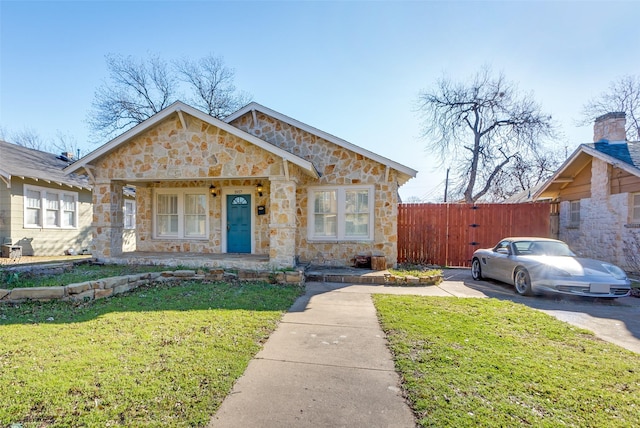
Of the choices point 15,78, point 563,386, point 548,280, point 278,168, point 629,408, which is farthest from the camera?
point 15,78

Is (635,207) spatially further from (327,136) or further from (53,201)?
(53,201)

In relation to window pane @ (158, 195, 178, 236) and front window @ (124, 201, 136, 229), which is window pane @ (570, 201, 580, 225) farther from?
front window @ (124, 201, 136, 229)

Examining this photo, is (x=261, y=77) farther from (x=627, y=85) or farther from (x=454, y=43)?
(x=627, y=85)

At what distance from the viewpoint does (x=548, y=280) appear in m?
6.49

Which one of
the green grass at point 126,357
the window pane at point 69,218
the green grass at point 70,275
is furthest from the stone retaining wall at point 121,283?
the window pane at point 69,218

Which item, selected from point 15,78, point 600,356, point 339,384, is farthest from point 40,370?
point 15,78

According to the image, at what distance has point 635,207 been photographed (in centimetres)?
913

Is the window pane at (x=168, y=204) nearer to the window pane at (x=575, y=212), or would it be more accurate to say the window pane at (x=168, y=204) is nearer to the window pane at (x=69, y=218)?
the window pane at (x=69, y=218)

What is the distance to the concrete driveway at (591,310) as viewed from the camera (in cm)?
457

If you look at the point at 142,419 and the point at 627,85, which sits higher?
the point at 627,85

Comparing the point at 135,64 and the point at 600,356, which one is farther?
the point at 135,64

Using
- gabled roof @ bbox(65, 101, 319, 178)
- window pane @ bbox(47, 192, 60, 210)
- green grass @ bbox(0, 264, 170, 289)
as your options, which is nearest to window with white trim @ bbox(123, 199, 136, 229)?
window pane @ bbox(47, 192, 60, 210)

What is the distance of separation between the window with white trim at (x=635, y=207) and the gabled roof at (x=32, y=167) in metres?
19.3

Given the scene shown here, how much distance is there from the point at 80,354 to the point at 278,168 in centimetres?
569
